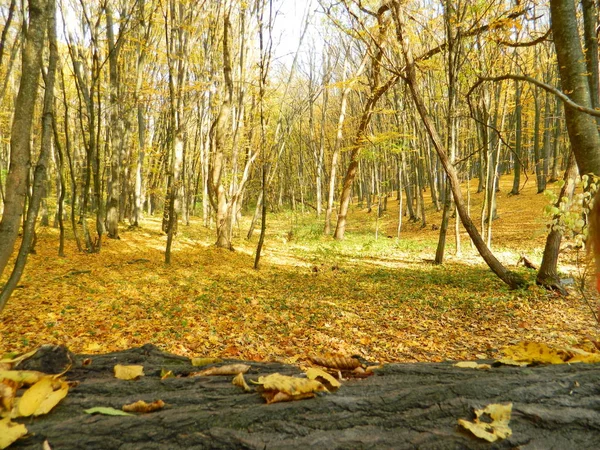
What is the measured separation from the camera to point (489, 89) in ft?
36.3

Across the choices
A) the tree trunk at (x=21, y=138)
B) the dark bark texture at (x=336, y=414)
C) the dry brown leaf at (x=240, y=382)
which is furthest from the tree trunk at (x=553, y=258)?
the tree trunk at (x=21, y=138)

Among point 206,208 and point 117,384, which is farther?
point 206,208

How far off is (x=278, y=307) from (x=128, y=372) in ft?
15.8

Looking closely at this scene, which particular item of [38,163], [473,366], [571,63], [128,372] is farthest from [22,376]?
[571,63]

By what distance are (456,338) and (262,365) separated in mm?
4174

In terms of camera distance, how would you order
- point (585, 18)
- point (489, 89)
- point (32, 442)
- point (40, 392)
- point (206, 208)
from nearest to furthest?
point (32, 442) < point (40, 392) < point (585, 18) < point (489, 89) < point (206, 208)

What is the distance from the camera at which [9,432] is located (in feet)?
3.20

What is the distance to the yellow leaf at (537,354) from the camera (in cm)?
179

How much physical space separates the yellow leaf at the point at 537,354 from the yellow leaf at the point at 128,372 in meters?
1.99

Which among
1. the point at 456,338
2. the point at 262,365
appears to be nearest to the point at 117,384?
the point at 262,365

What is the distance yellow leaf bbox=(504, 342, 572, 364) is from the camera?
1794mm

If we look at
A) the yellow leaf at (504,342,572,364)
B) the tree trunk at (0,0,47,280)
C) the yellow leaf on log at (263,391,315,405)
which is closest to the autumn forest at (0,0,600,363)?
the tree trunk at (0,0,47,280)

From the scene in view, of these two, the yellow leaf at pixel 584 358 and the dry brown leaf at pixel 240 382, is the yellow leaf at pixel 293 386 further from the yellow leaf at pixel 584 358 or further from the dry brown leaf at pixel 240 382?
the yellow leaf at pixel 584 358

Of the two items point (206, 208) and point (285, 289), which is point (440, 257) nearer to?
point (285, 289)
